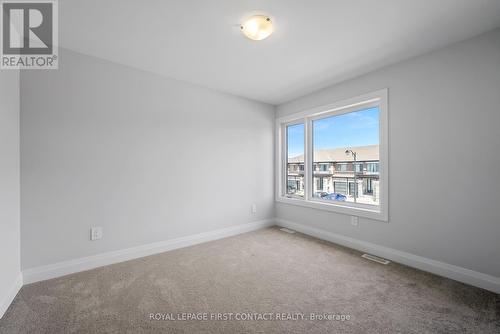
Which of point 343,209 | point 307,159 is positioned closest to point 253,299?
point 343,209

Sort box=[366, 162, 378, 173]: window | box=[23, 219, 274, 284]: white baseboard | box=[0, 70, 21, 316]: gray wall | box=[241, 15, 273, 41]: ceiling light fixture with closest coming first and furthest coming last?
box=[0, 70, 21, 316]: gray wall < box=[241, 15, 273, 41]: ceiling light fixture < box=[23, 219, 274, 284]: white baseboard < box=[366, 162, 378, 173]: window

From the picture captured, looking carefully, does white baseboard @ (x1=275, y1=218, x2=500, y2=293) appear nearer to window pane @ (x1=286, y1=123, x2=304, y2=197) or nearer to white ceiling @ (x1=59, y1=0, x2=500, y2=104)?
window pane @ (x1=286, y1=123, x2=304, y2=197)

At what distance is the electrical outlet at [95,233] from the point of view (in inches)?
94.6

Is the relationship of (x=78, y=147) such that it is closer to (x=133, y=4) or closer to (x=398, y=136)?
(x=133, y=4)

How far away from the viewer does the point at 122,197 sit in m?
2.61

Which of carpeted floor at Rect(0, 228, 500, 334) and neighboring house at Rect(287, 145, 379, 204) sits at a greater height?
neighboring house at Rect(287, 145, 379, 204)

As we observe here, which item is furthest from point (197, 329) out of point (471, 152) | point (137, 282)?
point (471, 152)

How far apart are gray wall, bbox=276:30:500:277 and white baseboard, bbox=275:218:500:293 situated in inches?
2.3

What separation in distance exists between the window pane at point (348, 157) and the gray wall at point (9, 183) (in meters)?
3.67

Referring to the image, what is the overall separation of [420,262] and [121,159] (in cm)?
360

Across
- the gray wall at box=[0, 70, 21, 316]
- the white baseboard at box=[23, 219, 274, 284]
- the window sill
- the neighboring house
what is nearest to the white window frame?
the window sill

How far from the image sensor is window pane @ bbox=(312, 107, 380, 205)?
2939 millimetres

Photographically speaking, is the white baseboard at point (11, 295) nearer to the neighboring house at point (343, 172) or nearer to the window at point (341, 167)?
the neighboring house at point (343, 172)

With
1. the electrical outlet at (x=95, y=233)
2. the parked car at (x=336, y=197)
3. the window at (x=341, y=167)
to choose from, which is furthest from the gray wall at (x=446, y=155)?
the electrical outlet at (x=95, y=233)
